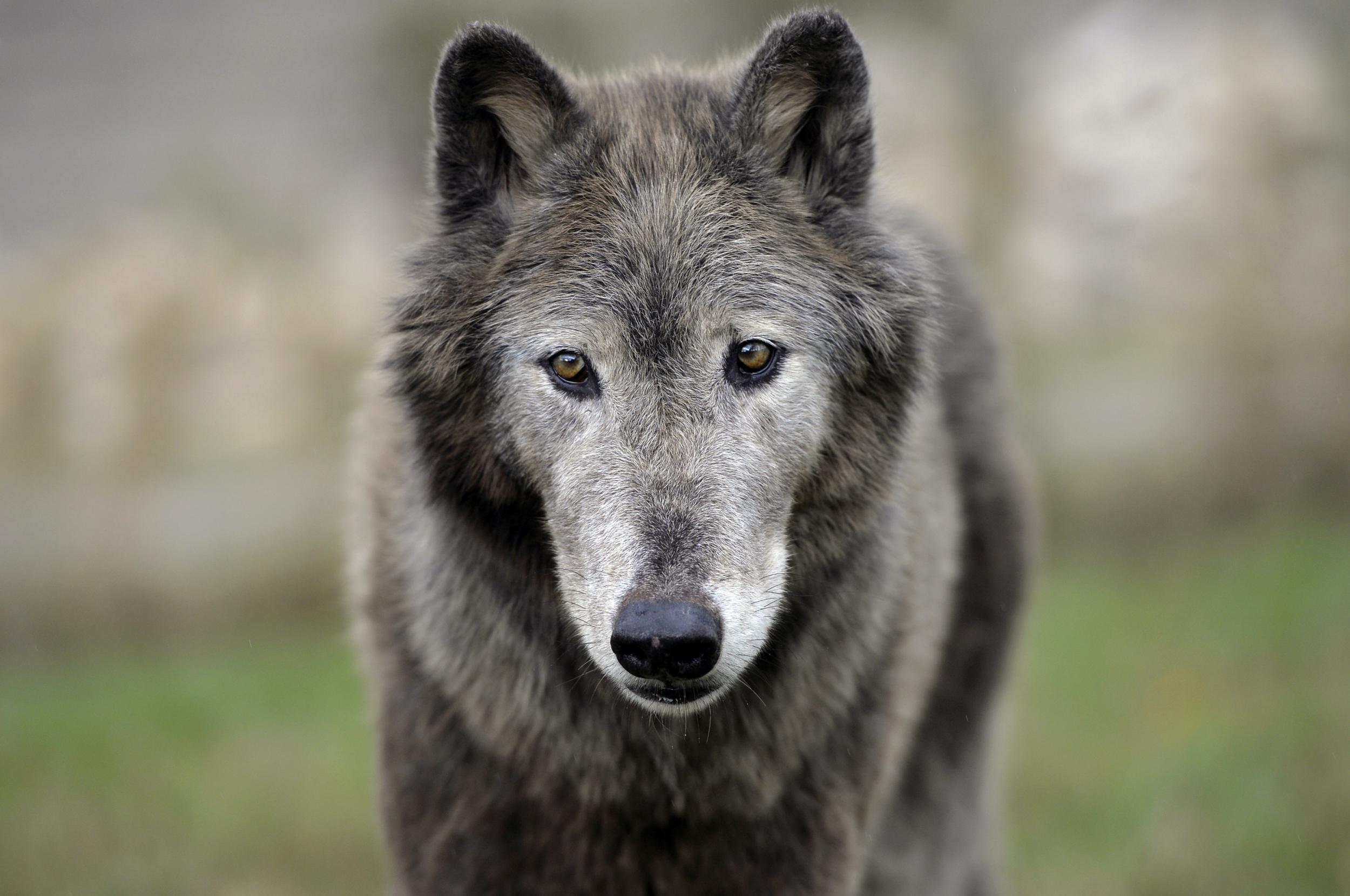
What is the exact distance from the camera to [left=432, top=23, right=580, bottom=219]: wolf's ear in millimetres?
→ 3268

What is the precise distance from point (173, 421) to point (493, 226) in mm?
7565

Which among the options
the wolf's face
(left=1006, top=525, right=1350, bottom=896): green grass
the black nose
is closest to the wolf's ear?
the wolf's face

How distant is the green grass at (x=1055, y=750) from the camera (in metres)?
5.57

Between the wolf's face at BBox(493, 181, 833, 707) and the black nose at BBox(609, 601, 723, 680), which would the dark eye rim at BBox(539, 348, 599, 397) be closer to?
the wolf's face at BBox(493, 181, 833, 707)

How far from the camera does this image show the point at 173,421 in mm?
10039

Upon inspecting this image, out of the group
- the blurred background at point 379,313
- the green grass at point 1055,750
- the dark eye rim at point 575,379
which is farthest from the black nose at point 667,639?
the blurred background at point 379,313

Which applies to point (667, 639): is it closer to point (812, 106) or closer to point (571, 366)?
point (571, 366)

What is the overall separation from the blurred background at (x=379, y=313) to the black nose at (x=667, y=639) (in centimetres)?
498

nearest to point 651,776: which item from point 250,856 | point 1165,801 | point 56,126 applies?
point 250,856

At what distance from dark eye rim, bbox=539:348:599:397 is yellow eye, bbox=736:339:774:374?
1.26 feet

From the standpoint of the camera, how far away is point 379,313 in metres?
7.93

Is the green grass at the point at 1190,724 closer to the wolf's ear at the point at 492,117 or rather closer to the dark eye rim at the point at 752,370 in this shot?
the dark eye rim at the point at 752,370

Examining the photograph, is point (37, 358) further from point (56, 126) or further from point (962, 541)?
point (962, 541)

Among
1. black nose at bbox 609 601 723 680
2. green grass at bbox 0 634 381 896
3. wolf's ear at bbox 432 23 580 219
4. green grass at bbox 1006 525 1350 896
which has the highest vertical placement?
wolf's ear at bbox 432 23 580 219
